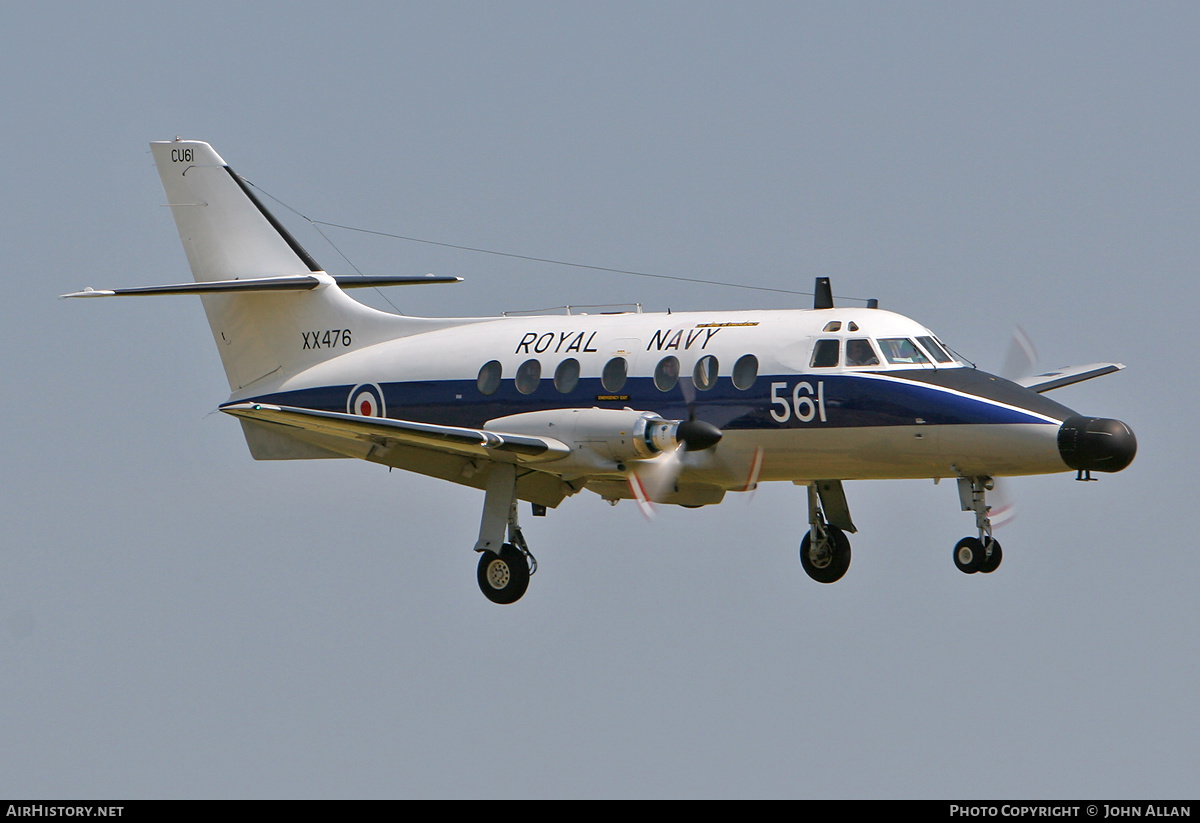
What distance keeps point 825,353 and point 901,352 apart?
988mm

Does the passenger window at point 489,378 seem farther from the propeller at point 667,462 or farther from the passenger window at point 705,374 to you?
the passenger window at point 705,374

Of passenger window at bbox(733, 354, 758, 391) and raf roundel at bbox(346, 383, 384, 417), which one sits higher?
raf roundel at bbox(346, 383, 384, 417)

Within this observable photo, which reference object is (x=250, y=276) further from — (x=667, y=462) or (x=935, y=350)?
(x=935, y=350)

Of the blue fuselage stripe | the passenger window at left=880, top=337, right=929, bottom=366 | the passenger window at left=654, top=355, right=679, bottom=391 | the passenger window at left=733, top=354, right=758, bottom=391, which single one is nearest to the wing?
the blue fuselage stripe

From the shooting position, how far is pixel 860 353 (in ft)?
72.6

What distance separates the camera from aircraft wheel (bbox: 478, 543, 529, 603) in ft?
77.3

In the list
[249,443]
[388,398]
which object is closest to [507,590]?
[388,398]

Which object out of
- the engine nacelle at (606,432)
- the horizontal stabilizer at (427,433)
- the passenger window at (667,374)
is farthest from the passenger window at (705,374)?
the horizontal stabilizer at (427,433)

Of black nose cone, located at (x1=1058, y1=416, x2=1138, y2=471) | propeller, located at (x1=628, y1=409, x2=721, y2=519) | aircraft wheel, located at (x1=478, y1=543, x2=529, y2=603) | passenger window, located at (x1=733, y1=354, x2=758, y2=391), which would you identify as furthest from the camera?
aircraft wheel, located at (x1=478, y1=543, x2=529, y2=603)

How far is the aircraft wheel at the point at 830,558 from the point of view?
2503cm

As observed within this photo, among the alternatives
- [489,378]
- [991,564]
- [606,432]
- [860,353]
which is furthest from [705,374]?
[991,564]

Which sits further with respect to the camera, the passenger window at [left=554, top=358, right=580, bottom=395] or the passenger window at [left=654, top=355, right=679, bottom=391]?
the passenger window at [left=554, top=358, right=580, bottom=395]

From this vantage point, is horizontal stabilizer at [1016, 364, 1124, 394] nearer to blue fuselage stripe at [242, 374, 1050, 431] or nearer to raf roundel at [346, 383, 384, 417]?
blue fuselage stripe at [242, 374, 1050, 431]
